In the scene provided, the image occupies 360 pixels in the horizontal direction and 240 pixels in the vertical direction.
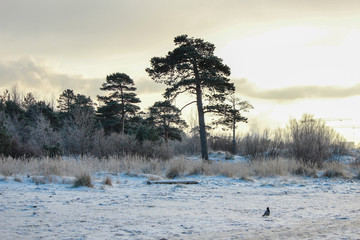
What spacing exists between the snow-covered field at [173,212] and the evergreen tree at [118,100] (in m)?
32.1

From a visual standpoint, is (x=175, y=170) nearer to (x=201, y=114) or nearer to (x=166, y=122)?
(x=201, y=114)

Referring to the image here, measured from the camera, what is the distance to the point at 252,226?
17.9ft

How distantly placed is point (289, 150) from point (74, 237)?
16.7 m

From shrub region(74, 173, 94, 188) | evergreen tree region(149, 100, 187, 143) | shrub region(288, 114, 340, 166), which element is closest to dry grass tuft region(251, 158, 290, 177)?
shrub region(288, 114, 340, 166)

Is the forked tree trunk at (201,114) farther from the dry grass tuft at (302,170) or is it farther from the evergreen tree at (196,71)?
the dry grass tuft at (302,170)

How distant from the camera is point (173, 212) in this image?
6789 mm

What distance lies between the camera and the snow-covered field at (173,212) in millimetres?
4922

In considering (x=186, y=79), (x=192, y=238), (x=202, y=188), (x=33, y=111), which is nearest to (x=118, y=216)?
(x=192, y=238)

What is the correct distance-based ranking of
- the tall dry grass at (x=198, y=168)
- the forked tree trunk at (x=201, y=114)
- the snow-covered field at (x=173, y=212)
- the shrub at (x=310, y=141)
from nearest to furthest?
the snow-covered field at (x=173, y=212) < the tall dry grass at (x=198, y=168) < the shrub at (x=310, y=141) < the forked tree trunk at (x=201, y=114)

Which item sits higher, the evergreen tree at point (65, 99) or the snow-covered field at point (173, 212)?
the evergreen tree at point (65, 99)

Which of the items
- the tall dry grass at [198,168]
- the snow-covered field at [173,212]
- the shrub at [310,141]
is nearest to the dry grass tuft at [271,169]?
the tall dry grass at [198,168]

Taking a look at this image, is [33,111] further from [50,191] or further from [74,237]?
[74,237]

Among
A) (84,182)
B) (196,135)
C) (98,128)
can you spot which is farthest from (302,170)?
(98,128)

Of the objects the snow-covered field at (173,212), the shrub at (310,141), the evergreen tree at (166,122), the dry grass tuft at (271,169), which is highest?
the evergreen tree at (166,122)
